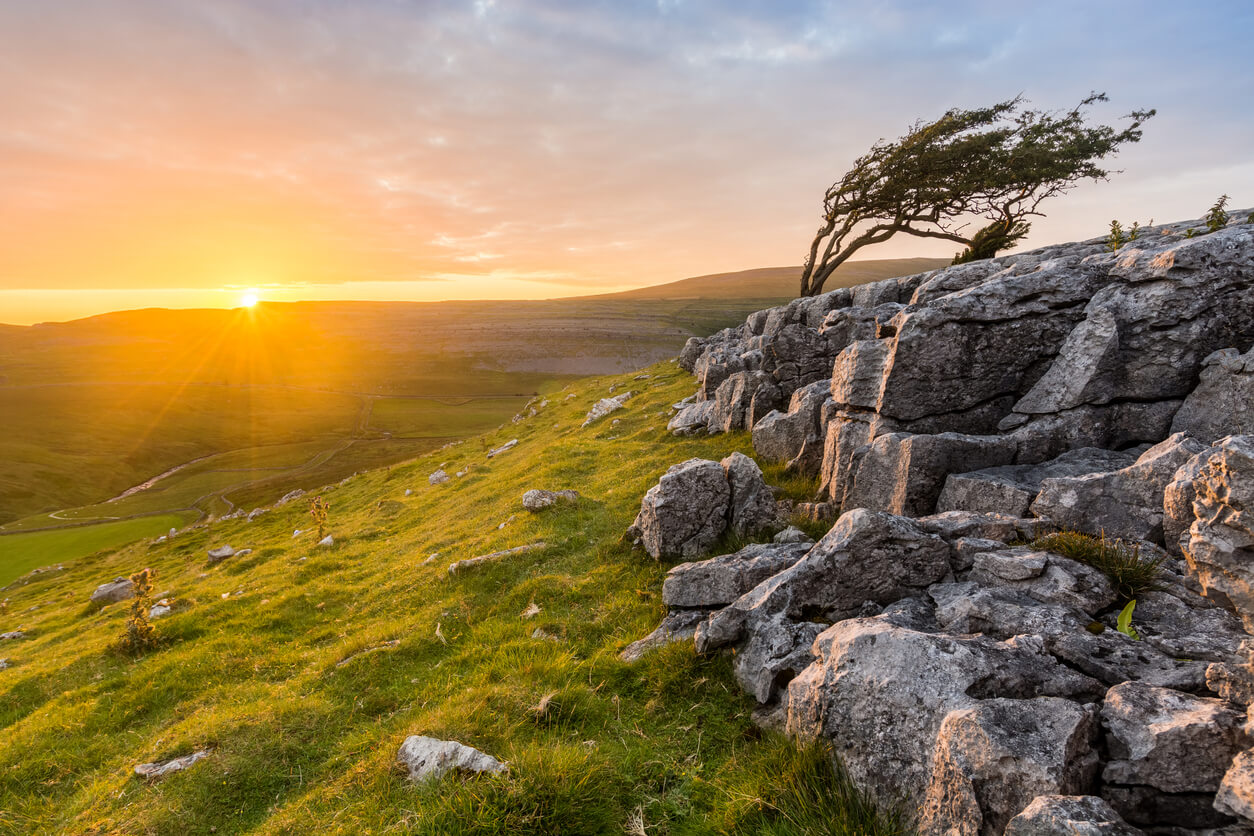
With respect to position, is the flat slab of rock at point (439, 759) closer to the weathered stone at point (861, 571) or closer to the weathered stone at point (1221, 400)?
the weathered stone at point (861, 571)

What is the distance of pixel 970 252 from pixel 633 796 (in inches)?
1497

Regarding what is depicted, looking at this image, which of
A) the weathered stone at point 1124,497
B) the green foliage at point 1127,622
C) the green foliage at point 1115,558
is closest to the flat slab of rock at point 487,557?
the green foliage at point 1115,558

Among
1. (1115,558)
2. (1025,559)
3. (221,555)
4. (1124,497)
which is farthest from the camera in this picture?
(221,555)

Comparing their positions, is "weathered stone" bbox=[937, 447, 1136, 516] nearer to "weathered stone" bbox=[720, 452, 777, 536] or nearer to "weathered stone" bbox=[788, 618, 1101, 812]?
"weathered stone" bbox=[720, 452, 777, 536]

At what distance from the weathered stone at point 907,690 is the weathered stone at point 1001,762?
1.09 ft

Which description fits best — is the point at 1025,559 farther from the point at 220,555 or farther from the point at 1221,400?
the point at 220,555

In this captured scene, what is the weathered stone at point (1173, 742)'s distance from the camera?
4910 mm

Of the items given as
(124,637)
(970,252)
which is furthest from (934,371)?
(970,252)

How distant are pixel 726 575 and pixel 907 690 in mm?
4715

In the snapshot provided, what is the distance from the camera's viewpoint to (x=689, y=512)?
1418 centimetres

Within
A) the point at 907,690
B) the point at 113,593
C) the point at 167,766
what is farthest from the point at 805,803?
the point at 113,593

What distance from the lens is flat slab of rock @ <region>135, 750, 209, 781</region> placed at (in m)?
9.72

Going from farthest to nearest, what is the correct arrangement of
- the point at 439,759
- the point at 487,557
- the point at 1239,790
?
the point at 487,557
the point at 439,759
the point at 1239,790

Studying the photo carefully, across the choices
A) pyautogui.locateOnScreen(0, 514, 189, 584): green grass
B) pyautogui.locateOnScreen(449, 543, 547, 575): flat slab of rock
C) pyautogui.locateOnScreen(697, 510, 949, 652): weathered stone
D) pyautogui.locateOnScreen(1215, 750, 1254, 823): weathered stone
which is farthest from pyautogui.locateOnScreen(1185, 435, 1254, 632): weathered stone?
pyautogui.locateOnScreen(0, 514, 189, 584): green grass
